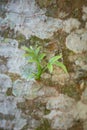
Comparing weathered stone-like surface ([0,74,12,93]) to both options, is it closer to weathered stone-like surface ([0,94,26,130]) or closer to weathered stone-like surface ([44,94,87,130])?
weathered stone-like surface ([0,94,26,130])

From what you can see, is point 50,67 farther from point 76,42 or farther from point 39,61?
point 76,42

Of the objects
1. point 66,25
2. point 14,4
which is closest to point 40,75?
point 66,25

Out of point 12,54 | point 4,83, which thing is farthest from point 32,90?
point 12,54

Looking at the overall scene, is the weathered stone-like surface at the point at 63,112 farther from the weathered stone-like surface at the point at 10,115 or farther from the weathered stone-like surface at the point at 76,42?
the weathered stone-like surface at the point at 76,42

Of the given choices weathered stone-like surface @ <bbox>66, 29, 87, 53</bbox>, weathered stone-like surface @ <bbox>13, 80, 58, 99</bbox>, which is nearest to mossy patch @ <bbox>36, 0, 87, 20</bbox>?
weathered stone-like surface @ <bbox>66, 29, 87, 53</bbox>

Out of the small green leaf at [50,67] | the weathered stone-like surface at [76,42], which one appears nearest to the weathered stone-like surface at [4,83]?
the small green leaf at [50,67]
